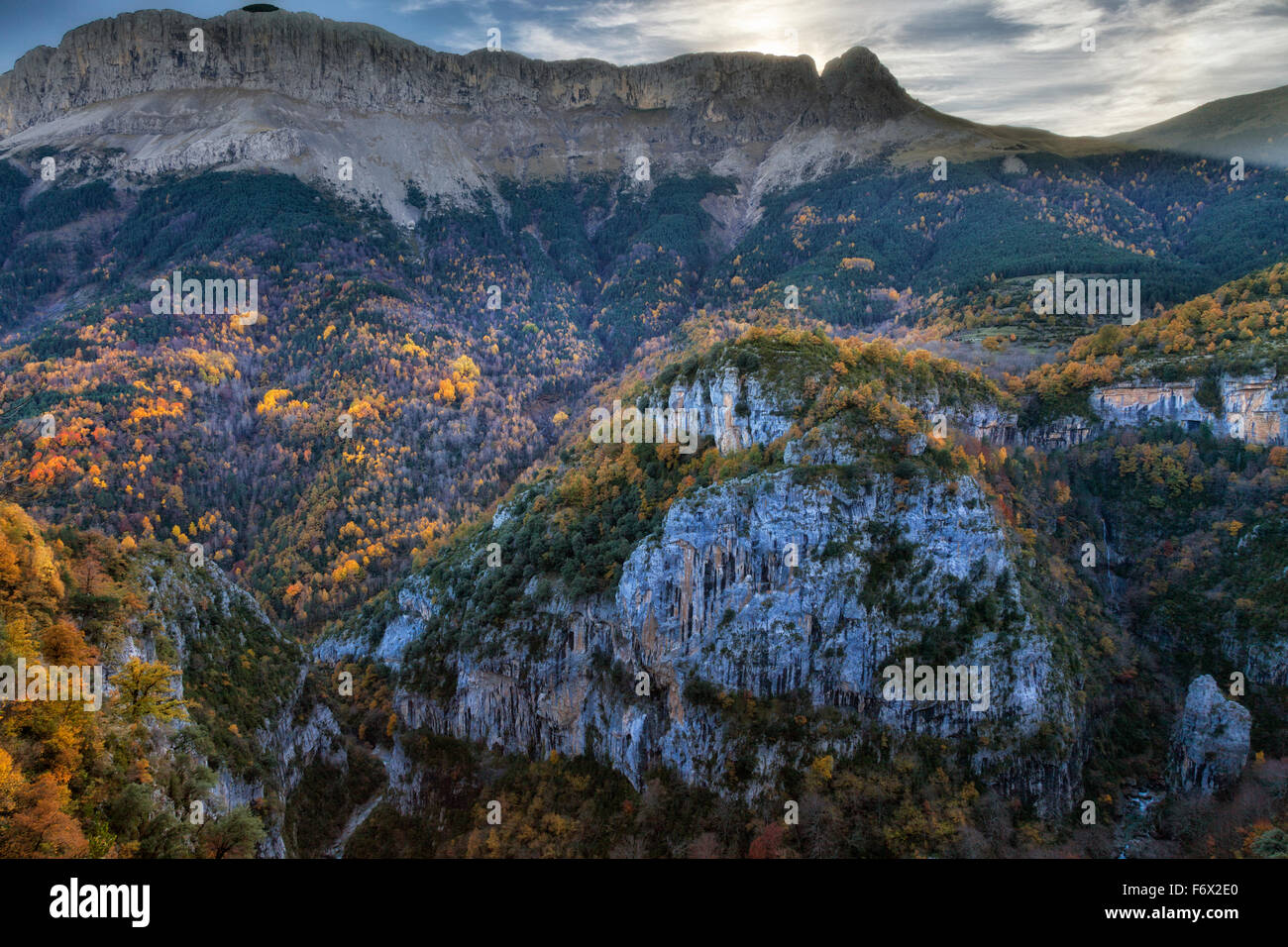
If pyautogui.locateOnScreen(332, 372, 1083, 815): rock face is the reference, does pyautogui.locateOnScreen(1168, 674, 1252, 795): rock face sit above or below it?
below

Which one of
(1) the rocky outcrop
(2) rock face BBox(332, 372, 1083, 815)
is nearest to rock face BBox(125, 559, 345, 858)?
(2) rock face BBox(332, 372, 1083, 815)

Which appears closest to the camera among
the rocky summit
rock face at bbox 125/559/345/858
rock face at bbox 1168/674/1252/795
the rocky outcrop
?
the rocky summit

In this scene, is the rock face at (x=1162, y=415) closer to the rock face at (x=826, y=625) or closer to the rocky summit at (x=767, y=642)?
the rocky summit at (x=767, y=642)

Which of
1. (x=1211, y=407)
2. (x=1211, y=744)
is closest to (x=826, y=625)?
(x=1211, y=744)

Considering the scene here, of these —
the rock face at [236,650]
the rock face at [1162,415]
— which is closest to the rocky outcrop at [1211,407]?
the rock face at [1162,415]

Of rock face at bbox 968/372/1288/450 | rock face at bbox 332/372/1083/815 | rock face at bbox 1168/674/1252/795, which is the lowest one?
rock face at bbox 1168/674/1252/795

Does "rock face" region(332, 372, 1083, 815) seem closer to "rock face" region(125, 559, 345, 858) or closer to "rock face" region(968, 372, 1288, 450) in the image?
"rock face" region(125, 559, 345, 858)
